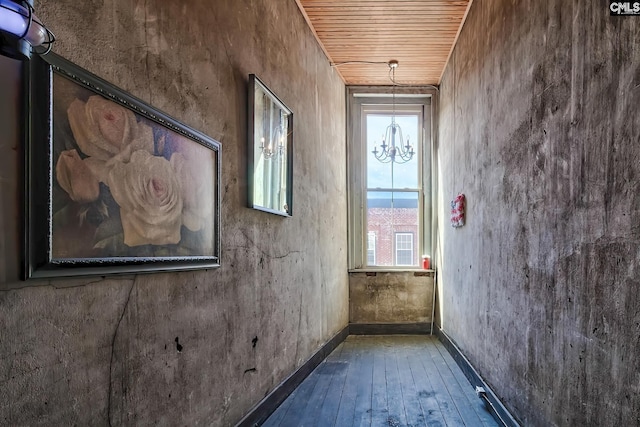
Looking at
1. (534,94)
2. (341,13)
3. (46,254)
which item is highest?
(341,13)

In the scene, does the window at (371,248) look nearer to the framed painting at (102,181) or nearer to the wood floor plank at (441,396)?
the wood floor plank at (441,396)

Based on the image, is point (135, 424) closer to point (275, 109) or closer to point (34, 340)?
point (34, 340)

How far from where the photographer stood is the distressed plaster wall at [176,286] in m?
1.01

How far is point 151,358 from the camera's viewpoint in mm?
1497

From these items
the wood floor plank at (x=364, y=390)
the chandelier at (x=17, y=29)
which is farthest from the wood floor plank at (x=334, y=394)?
the chandelier at (x=17, y=29)

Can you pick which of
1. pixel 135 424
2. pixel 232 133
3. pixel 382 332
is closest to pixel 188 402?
pixel 135 424

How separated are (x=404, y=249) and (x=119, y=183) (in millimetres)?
4366

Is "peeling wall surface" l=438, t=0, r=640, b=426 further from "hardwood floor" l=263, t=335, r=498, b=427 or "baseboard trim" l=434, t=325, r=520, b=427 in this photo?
"hardwood floor" l=263, t=335, r=498, b=427

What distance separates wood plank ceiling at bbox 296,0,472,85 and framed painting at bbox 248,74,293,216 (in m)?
1.21

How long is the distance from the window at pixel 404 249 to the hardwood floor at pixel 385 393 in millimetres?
1233

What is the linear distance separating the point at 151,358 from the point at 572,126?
1869mm

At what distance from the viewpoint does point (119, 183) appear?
51.9 inches

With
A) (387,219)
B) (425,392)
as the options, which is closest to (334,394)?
(425,392)

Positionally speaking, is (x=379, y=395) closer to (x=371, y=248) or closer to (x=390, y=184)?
(x=371, y=248)
